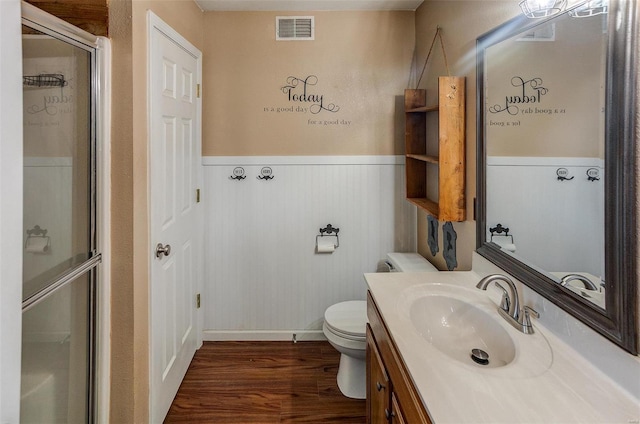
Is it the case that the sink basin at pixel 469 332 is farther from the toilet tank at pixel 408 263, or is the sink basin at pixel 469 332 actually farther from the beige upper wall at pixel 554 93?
the toilet tank at pixel 408 263

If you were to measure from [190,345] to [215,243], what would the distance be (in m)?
0.70

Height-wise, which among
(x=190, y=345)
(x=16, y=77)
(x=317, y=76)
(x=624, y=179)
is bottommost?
(x=190, y=345)

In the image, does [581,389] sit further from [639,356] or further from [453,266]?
[453,266]

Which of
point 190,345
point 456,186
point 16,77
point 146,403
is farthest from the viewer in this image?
point 190,345

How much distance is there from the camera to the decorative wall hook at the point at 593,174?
100 cm

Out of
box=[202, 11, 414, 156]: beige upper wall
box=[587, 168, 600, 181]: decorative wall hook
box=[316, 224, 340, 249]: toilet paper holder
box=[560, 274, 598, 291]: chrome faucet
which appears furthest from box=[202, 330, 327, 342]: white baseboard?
box=[587, 168, 600, 181]: decorative wall hook

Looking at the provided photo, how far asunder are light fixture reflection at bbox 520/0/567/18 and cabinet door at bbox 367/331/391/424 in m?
1.29

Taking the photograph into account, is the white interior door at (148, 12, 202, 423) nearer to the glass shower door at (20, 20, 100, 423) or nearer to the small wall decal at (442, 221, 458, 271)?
the glass shower door at (20, 20, 100, 423)

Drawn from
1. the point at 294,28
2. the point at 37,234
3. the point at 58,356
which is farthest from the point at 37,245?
the point at 294,28

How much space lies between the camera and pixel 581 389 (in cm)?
92

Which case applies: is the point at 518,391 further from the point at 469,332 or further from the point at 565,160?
the point at 565,160

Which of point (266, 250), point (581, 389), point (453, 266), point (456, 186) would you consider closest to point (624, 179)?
point (581, 389)

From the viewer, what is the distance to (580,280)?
1.07 m

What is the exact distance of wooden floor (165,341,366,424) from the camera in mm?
2025
